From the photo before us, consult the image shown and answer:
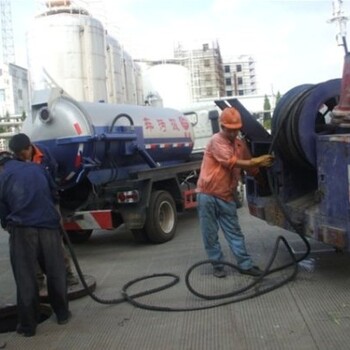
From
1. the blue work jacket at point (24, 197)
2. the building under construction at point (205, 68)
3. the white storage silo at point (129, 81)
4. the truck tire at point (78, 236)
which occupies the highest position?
the building under construction at point (205, 68)

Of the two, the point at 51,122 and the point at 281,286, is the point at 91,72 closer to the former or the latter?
the point at 51,122

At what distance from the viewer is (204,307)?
17.5ft

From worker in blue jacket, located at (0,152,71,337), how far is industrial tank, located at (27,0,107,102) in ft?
54.2

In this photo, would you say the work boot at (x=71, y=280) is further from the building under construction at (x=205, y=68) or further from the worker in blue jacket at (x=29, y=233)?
the building under construction at (x=205, y=68)

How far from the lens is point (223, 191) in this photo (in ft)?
20.8

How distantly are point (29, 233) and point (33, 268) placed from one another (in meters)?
0.31

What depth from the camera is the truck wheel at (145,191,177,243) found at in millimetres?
8766

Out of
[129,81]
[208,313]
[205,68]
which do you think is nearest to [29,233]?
[208,313]

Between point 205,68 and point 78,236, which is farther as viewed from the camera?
point 205,68

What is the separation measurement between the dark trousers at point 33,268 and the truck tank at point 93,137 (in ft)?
10.1

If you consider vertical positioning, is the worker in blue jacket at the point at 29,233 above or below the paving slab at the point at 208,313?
above

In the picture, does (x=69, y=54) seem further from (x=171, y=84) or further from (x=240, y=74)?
(x=240, y=74)

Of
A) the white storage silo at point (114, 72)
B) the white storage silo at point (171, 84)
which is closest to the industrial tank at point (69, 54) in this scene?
the white storage silo at point (114, 72)

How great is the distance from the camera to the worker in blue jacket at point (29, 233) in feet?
16.3
